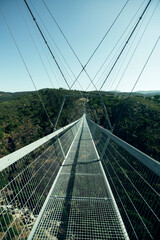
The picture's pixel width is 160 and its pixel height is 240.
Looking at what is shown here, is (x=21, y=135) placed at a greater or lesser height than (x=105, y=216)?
lesser

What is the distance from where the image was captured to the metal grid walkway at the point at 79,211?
1.81 metres

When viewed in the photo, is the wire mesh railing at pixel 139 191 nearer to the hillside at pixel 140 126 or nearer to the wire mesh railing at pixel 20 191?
the wire mesh railing at pixel 20 191

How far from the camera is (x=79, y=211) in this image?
2213 millimetres

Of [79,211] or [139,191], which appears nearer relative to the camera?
[139,191]

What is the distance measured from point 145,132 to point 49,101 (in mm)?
38770

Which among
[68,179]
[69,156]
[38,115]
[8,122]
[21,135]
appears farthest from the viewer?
[38,115]

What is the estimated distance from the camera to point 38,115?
47281 mm

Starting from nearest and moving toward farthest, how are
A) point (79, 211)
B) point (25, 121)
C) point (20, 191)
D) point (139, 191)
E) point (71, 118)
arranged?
point (20, 191), point (139, 191), point (79, 211), point (71, 118), point (25, 121)

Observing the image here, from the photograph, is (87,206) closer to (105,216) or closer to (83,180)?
(105,216)

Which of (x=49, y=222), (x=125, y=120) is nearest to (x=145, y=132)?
(x=125, y=120)

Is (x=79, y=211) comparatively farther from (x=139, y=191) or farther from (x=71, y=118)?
(x=71, y=118)

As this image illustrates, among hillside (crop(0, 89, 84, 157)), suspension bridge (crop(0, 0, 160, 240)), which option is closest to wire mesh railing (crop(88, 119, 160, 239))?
suspension bridge (crop(0, 0, 160, 240))

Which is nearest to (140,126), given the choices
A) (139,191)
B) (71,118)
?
(71,118)

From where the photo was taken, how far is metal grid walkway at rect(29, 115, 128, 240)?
5.93ft
